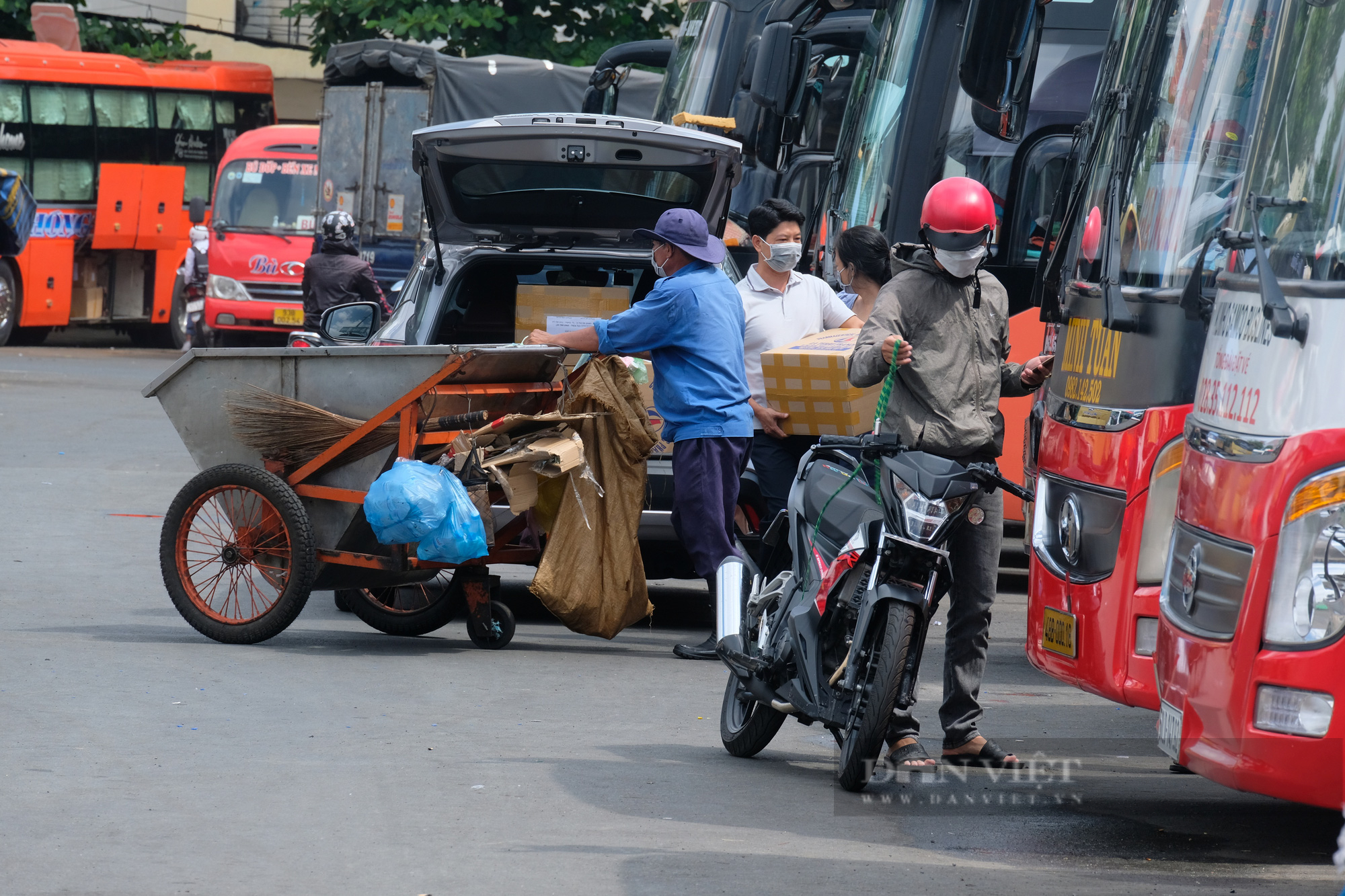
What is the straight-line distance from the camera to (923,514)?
5742mm

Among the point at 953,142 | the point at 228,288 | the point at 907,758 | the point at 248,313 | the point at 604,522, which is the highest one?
the point at 953,142

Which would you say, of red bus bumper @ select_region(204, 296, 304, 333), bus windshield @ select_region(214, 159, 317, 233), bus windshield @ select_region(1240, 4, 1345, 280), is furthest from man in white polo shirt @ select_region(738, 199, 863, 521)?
bus windshield @ select_region(214, 159, 317, 233)

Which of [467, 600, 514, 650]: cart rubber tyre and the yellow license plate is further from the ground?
the yellow license plate

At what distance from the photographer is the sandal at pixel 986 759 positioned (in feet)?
20.5

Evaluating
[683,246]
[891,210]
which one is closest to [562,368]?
[683,246]

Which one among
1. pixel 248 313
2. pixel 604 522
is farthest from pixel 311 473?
pixel 248 313

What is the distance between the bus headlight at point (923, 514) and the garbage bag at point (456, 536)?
8.28 ft

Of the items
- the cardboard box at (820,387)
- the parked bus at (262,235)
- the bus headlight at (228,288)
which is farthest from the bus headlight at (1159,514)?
the bus headlight at (228,288)

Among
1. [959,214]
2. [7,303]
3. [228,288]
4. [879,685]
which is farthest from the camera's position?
[7,303]

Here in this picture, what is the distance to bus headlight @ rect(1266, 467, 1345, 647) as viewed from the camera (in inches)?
168

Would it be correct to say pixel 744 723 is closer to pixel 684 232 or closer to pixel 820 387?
pixel 820 387

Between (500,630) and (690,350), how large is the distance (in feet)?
4.91

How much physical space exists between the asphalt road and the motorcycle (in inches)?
9.4

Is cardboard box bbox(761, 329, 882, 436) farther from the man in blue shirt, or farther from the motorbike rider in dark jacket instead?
the motorbike rider in dark jacket
